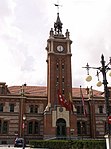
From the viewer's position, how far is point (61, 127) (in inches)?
2130

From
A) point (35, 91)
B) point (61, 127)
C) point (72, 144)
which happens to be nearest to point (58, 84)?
point (35, 91)

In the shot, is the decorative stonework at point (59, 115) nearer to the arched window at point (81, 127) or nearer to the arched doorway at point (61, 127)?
the arched doorway at point (61, 127)

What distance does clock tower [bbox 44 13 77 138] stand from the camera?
53344 mm

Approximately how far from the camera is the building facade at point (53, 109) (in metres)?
53.8

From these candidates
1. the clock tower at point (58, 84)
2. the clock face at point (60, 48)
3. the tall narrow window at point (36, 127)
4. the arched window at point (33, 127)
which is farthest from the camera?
the clock face at point (60, 48)

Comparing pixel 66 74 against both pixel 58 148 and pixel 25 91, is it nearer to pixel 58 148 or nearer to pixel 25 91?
pixel 25 91

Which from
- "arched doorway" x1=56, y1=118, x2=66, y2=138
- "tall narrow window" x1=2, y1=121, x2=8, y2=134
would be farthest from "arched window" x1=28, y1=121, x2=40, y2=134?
"tall narrow window" x1=2, y1=121, x2=8, y2=134

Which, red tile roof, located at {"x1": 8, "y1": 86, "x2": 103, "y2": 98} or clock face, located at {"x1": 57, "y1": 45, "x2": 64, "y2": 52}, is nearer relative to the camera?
red tile roof, located at {"x1": 8, "y1": 86, "x2": 103, "y2": 98}

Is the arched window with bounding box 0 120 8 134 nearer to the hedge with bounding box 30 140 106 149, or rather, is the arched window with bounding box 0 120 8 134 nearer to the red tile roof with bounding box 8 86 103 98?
the red tile roof with bounding box 8 86 103 98

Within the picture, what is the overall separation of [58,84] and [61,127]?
997 cm

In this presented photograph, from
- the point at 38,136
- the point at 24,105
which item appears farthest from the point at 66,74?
the point at 38,136

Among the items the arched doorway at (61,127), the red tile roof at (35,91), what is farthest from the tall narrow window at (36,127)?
the red tile roof at (35,91)

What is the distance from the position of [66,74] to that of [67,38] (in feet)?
31.3

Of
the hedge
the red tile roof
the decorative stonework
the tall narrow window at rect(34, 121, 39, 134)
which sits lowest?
the hedge
